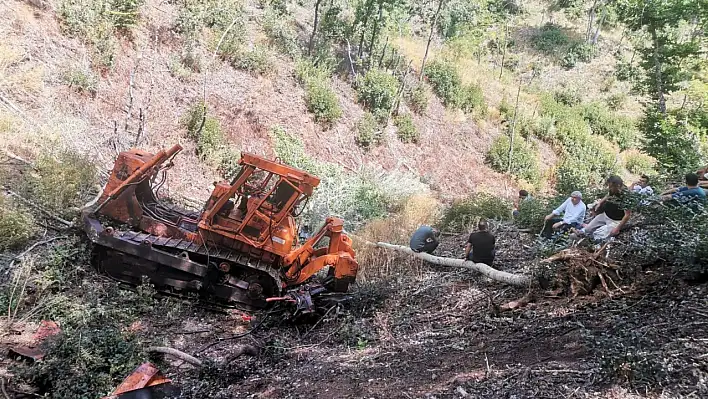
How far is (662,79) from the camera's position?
14.7 m

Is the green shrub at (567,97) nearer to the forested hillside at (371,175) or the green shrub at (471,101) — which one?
the forested hillside at (371,175)

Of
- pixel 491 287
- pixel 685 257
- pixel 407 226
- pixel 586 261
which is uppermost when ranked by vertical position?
pixel 685 257

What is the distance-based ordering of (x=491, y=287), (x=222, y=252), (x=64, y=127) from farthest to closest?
(x=64, y=127) → (x=222, y=252) → (x=491, y=287)

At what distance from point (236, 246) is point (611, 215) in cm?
533

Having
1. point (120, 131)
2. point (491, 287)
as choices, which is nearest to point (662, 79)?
point (491, 287)

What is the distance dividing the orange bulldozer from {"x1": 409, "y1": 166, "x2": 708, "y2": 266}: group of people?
6.04 ft

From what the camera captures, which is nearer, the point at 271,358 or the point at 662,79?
the point at 271,358

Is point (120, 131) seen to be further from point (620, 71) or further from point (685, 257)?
point (620, 71)

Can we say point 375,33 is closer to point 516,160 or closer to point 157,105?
point 516,160

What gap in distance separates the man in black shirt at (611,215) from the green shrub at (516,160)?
14.0 metres

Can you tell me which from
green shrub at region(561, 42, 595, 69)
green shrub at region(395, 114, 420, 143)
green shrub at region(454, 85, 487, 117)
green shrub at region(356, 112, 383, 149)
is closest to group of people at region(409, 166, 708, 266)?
green shrub at region(356, 112, 383, 149)

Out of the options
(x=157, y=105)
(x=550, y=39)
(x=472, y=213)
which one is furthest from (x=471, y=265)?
(x=550, y=39)

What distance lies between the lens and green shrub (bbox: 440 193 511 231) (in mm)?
11594

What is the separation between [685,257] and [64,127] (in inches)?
443
